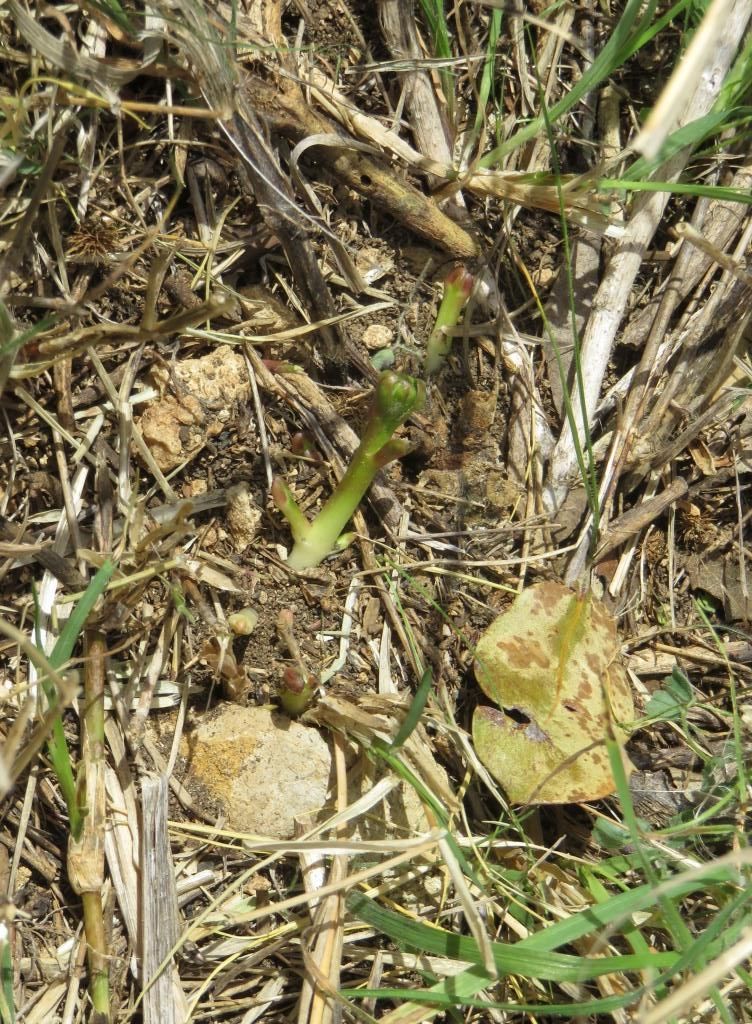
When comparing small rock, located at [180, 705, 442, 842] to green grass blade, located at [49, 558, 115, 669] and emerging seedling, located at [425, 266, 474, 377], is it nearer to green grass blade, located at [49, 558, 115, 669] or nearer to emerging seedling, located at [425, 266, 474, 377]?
green grass blade, located at [49, 558, 115, 669]

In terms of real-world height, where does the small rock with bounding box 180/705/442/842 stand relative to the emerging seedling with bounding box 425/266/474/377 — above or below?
below

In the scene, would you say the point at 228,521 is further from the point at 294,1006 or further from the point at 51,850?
the point at 294,1006

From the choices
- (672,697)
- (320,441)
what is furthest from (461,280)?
(672,697)

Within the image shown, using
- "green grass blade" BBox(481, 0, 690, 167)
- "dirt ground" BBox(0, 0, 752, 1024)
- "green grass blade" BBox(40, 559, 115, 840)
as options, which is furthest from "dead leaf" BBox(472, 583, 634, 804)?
"green grass blade" BBox(481, 0, 690, 167)

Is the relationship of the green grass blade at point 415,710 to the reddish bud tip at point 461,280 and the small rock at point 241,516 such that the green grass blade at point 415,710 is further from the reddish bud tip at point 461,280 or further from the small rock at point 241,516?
the reddish bud tip at point 461,280

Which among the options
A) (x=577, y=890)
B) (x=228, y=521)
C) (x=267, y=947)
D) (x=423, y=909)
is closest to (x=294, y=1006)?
(x=267, y=947)

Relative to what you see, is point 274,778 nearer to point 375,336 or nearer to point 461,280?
point 375,336
